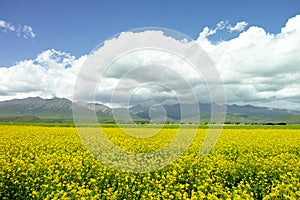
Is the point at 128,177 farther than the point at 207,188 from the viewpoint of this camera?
Yes

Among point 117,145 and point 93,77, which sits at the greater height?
point 93,77

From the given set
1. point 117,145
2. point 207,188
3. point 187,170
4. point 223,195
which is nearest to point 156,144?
point 117,145

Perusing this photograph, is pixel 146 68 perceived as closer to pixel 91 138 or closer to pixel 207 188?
pixel 207 188

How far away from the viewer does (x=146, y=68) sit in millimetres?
11812

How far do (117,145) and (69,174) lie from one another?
6.28m

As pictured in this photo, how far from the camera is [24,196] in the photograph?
918 cm

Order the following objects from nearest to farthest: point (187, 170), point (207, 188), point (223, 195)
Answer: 1. point (223, 195)
2. point (207, 188)
3. point (187, 170)

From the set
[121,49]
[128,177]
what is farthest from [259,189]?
[121,49]

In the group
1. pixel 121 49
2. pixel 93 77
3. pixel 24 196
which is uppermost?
pixel 121 49

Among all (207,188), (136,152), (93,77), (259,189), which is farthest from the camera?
(136,152)

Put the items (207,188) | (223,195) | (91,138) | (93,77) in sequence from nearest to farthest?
(223,195) → (207,188) → (93,77) → (91,138)

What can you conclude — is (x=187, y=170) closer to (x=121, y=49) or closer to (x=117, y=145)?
(x=121, y=49)

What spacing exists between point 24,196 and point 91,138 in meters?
8.94

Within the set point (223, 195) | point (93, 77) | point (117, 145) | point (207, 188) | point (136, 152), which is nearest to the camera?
point (223, 195)
